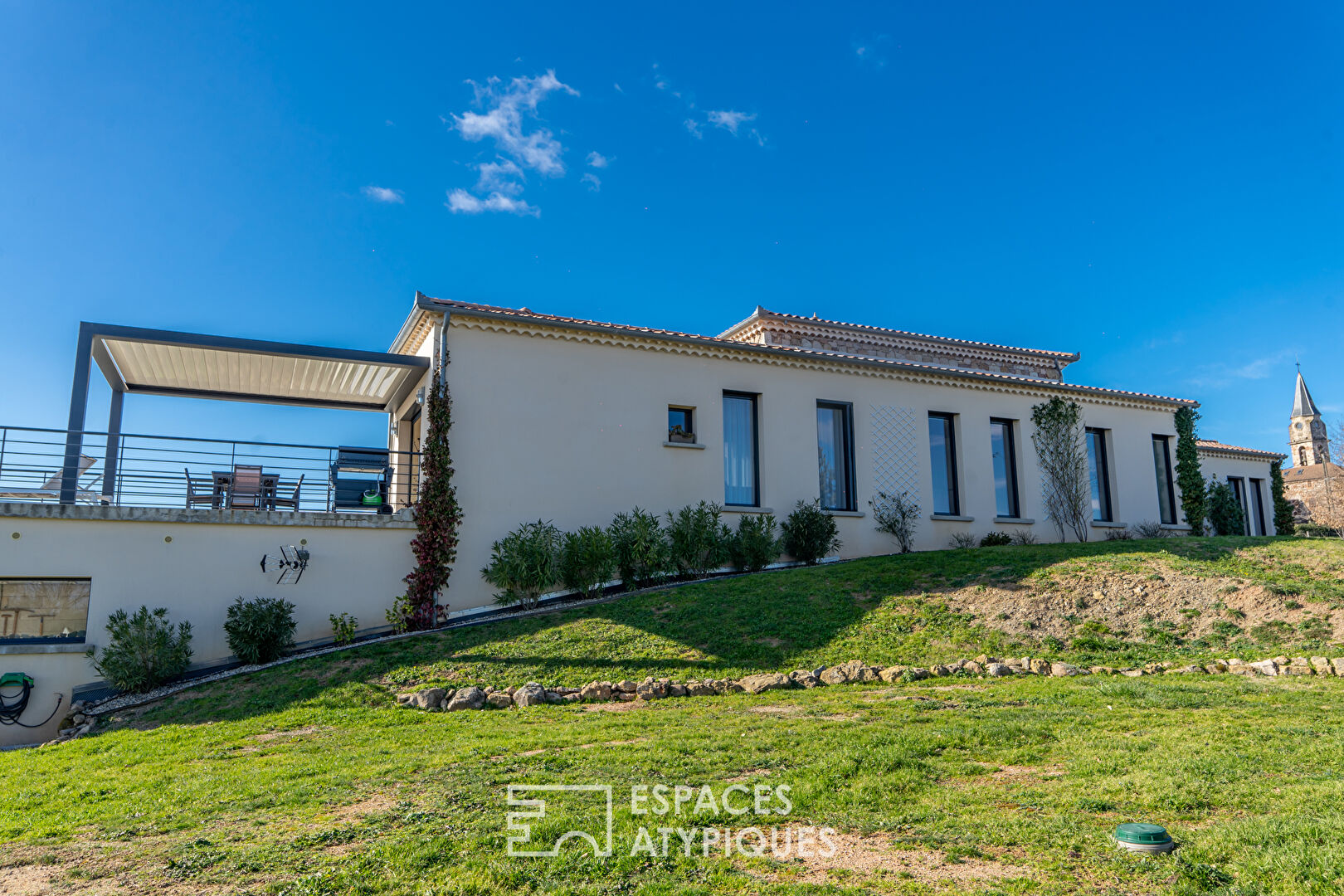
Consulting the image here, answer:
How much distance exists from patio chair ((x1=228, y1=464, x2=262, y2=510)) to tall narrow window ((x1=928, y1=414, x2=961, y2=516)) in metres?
12.9

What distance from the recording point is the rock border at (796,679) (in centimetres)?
809

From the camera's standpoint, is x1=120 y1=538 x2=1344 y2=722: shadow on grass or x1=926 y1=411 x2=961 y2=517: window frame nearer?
x1=120 y1=538 x2=1344 y2=722: shadow on grass

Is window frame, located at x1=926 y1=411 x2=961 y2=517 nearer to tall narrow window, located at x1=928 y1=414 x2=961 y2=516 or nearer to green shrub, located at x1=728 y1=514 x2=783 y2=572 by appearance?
tall narrow window, located at x1=928 y1=414 x2=961 y2=516

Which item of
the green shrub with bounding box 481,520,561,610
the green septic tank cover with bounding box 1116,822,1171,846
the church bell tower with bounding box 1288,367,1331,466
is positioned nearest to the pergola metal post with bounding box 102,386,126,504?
the green shrub with bounding box 481,520,561,610

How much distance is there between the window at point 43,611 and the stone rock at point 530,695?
6.66 metres

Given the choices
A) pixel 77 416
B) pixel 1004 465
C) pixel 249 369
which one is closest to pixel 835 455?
pixel 1004 465

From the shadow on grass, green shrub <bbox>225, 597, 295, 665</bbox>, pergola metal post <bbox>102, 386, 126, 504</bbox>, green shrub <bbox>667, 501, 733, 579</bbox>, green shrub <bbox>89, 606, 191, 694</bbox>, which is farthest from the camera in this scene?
green shrub <bbox>667, 501, 733, 579</bbox>

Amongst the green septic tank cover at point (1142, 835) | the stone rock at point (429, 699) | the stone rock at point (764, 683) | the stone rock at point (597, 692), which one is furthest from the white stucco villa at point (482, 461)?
the green septic tank cover at point (1142, 835)

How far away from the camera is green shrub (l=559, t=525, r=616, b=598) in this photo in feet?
40.8

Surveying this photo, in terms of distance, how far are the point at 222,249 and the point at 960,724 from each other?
16280 millimetres

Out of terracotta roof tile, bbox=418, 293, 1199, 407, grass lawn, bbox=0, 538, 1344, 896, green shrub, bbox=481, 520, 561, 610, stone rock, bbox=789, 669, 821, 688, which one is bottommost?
grass lawn, bbox=0, 538, 1344, 896

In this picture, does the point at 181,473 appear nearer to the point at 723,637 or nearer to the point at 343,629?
the point at 343,629

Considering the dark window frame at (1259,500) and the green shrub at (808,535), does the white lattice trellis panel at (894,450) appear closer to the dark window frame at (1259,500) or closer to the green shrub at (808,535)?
the green shrub at (808,535)

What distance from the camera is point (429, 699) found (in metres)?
8.10
